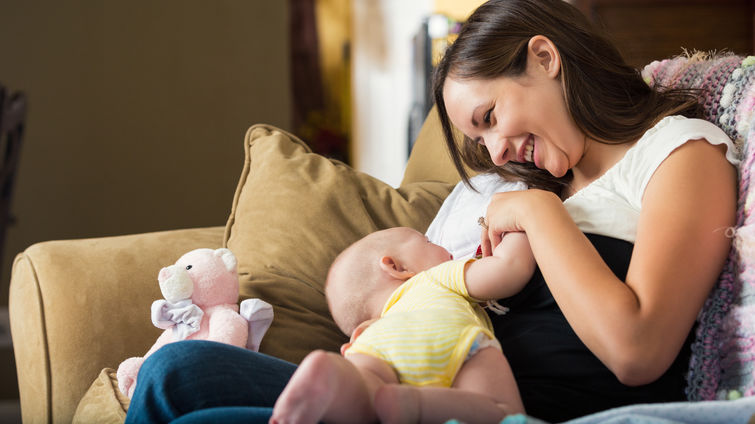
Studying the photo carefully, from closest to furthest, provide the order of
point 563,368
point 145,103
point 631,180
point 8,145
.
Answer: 1. point 563,368
2. point 631,180
3. point 8,145
4. point 145,103

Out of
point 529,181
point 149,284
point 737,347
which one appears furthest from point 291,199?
point 737,347

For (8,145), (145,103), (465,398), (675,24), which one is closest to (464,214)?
(465,398)

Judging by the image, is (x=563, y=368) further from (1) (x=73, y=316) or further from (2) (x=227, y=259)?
(1) (x=73, y=316)

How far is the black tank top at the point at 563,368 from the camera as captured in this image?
3.25ft

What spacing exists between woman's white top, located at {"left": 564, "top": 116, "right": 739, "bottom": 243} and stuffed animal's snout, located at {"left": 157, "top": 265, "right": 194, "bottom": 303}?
616 millimetres

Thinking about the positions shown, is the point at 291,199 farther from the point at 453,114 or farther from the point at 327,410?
the point at 327,410

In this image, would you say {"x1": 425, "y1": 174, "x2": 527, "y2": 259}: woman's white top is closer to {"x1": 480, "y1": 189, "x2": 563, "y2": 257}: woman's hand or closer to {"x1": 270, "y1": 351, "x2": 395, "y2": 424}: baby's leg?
{"x1": 480, "y1": 189, "x2": 563, "y2": 257}: woman's hand

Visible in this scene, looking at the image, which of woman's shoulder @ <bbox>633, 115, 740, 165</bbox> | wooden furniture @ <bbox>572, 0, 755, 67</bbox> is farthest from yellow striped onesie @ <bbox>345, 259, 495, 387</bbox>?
wooden furniture @ <bbox>572, 0, 755, 67</bbox>

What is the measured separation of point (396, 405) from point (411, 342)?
142mm

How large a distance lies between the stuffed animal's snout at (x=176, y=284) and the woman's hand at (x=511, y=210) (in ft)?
1.57

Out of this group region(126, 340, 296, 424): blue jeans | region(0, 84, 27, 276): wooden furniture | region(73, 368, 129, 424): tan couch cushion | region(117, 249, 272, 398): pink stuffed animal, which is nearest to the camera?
region(126, 340, 296, 424): blue jeans

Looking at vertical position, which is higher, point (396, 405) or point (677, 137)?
point (677, 137)

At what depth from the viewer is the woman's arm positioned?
0.92m

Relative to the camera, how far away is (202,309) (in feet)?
4.18
